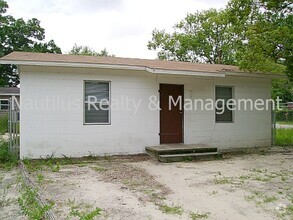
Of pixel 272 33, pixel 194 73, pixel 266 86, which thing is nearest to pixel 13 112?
pixel 194 73

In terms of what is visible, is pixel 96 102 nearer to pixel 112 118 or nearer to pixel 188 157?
pixel 112 118

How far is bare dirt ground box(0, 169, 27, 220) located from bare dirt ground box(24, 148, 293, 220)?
17.1 inches

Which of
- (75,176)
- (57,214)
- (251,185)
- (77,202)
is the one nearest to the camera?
(57,214)

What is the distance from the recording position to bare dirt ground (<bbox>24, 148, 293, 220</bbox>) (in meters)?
3.80

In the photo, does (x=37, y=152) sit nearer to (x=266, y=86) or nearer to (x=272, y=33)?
(x=272, y=33)

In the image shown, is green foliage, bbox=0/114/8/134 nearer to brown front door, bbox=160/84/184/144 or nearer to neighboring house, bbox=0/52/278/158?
neighboring house, bbox=0/52/278/158

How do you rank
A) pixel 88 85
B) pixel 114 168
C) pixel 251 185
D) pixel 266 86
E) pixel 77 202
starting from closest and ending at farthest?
1. pixel 77 202
2. pixel 251 185
3. pixel 114 168
4. pixel 88 85
5. pixel 266 86

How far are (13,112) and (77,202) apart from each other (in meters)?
4.68

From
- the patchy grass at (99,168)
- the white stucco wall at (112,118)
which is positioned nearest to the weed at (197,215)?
the patchy grass at (99,168)

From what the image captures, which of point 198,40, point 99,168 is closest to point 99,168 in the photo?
point 99,168

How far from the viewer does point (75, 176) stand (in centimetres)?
589

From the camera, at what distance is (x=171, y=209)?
3.87m

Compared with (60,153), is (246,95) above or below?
above

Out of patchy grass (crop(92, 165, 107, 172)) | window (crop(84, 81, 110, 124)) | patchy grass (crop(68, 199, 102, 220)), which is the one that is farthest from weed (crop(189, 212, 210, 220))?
window (crop(84, 81, 110, 124))
